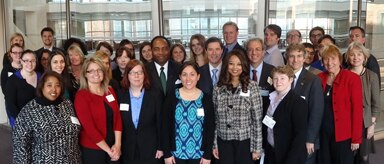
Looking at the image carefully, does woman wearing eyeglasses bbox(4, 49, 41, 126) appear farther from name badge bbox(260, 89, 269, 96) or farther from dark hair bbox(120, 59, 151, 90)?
name badge bbox(260, 89, 269, 96)

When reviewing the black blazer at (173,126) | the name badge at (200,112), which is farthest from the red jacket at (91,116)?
the name badge at (200,112)

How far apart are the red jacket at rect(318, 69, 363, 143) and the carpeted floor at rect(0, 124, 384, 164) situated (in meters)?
1.68

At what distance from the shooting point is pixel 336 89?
3.12 meters

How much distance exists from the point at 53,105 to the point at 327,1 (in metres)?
5.43

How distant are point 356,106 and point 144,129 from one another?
1836mm

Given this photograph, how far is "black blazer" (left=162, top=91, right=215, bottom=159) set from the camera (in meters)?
2.88

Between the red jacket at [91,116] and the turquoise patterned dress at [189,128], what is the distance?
1.76 feet

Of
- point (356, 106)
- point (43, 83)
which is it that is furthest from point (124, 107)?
point (356, 106)

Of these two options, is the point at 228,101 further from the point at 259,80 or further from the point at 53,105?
the point at 53,105

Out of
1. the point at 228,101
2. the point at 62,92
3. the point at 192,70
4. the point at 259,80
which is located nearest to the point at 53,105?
the point at 62,92

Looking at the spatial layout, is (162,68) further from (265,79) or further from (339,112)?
(339,112)

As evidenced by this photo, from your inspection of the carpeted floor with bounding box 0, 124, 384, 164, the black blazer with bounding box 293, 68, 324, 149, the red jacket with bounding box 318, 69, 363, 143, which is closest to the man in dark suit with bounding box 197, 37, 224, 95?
the black blazer with bounding box 293, 68, 324, 149

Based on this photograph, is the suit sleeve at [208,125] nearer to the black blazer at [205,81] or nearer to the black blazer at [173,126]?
the black blazer at [173,126]

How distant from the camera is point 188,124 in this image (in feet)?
9.37
